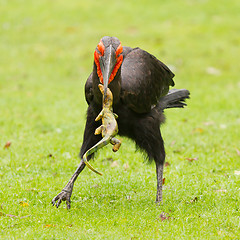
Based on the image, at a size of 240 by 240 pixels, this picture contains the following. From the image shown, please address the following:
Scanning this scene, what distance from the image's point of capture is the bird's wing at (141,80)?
196 inches

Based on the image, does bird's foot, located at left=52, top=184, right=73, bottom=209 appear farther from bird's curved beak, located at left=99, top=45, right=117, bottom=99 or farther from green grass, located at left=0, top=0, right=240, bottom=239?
bird's curved beak, located at left=99, top=45, right=117, bottom=99

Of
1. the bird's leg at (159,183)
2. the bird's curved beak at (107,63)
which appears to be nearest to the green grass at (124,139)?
the bird's leg at (159,183)

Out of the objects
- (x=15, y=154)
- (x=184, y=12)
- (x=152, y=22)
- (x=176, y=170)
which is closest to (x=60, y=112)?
(x=15, y=154)

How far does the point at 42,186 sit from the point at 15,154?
4.59 feet

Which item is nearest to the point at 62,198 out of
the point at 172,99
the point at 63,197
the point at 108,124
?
the point at 63,197

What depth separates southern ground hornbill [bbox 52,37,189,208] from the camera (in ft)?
14.9

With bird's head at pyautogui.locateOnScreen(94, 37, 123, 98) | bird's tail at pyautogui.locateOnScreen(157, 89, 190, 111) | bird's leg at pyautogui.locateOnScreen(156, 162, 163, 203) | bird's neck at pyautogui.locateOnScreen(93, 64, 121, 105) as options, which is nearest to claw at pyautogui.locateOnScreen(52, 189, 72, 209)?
bird's leg at pyautogui.locateOnScreen(156, 162, 163, 203)

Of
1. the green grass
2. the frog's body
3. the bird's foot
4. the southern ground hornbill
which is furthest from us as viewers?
the bird's foot

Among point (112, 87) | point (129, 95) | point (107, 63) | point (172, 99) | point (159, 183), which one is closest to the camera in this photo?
point (107, 63)

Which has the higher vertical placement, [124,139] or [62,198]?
[62,198]

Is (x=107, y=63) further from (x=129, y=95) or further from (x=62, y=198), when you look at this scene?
(x=62, y=198)

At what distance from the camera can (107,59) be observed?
442 cm

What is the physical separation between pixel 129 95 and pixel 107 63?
648 millimetres

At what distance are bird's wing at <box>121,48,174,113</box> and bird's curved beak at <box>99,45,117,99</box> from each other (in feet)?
1.72
